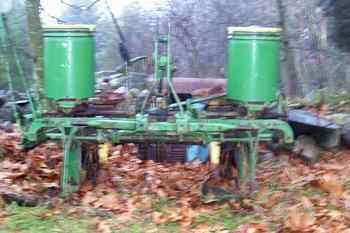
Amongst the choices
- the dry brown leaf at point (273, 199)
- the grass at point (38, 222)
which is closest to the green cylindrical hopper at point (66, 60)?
the grass at point (38, 222)

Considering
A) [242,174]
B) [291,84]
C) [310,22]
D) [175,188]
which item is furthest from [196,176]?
[310,22]

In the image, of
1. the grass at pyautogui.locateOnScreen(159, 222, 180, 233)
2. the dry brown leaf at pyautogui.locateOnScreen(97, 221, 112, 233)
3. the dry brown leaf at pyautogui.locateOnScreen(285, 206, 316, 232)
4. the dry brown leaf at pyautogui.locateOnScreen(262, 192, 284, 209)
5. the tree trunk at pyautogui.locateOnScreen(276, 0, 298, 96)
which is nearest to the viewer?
the dry brown leaf at pyautogui.locateOnScreen(285, 206, 316, 232)

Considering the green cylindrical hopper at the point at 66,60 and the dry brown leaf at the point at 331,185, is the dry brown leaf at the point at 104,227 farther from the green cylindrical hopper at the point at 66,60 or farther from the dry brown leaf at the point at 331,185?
the dry brown leaf at the point at 331,185

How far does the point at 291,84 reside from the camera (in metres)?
12.8

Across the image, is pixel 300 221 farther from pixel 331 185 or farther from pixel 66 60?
pixel 66 60

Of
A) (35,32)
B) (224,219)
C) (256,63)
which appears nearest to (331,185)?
(224,219)

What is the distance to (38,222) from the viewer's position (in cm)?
576

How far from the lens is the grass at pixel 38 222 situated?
18.4ft

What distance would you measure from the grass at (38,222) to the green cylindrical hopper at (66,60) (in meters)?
1.09

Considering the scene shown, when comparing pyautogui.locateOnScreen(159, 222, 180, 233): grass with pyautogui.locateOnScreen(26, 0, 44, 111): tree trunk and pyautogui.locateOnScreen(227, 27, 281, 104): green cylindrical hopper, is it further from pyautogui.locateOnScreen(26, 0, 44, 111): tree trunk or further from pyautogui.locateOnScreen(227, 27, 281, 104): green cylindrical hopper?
pyautogui.locateOnScreen(26, 0, 44, 111): tree trunk

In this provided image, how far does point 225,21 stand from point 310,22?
229 cm

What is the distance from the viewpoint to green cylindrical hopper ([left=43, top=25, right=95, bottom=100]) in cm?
623

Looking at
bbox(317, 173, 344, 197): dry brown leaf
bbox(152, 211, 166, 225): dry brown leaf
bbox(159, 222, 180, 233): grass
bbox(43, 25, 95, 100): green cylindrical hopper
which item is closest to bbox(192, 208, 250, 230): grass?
bbox(159, 222, 180, 233): grass

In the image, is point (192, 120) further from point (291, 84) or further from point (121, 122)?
point (291, 84)
